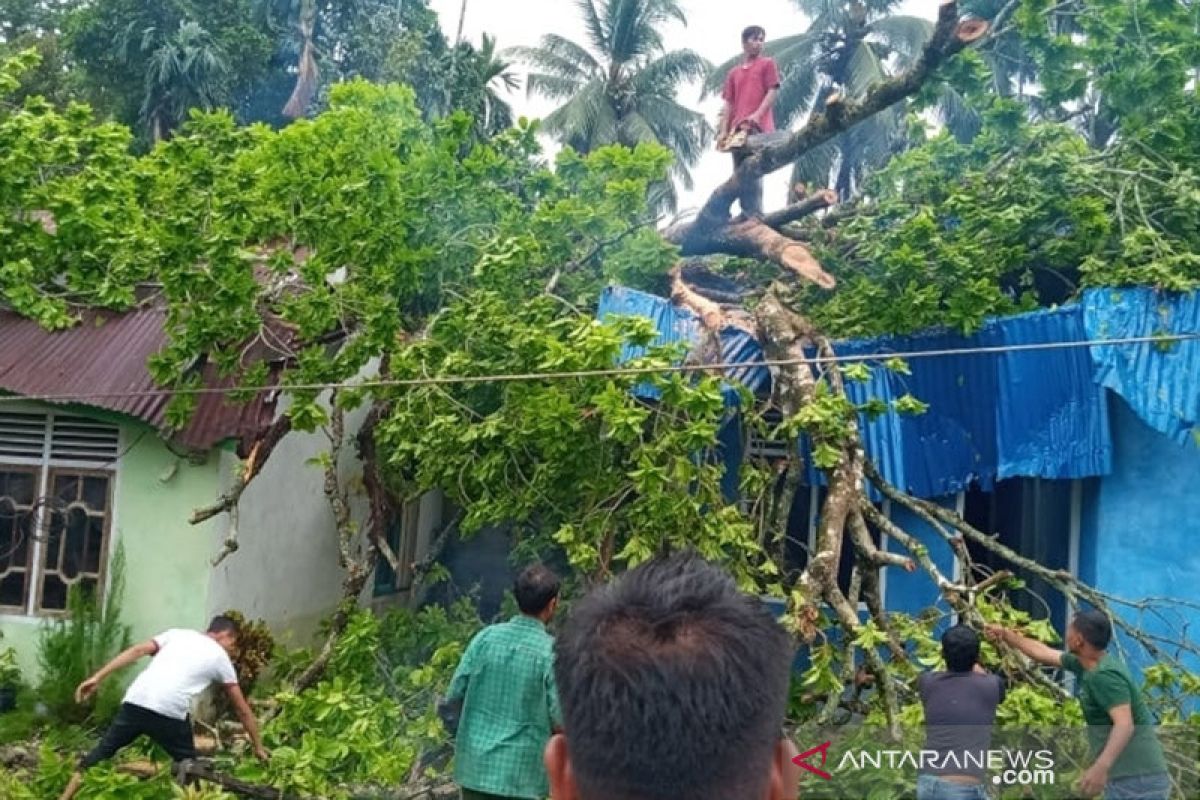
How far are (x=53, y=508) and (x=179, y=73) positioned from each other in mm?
12340

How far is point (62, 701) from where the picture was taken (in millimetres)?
7453

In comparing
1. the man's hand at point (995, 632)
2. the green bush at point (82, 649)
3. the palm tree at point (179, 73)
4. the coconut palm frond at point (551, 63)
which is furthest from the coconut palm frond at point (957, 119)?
the green bush at point (82, 649)

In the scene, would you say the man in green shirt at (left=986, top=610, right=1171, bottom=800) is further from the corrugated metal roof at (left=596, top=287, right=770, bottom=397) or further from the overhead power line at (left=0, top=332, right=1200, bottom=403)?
the corrugated metal roof at (left=596, top=287, right=770, bottom=397)

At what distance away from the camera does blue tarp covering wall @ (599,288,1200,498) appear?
264 inches

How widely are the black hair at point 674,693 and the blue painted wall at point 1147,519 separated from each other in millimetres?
6327

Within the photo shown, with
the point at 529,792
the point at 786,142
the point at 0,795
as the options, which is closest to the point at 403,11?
the point at 786,142

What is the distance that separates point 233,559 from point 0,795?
2.49m

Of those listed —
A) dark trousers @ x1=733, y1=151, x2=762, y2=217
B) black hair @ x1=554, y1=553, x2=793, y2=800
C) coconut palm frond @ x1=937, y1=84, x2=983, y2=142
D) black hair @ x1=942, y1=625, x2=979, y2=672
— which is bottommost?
black hair @ x1=942, y1=625, x2=979, y2=672

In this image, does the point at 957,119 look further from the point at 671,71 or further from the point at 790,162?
the point at 790,162

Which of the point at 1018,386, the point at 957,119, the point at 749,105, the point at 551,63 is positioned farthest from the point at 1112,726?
the point at 551,63

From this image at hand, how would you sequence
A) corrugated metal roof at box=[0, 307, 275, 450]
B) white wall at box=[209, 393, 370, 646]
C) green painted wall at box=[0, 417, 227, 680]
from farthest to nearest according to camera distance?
white wall at box=[209, 393, 370, 646], green painted wall at box=[0, 417, 227, 680], corrugated metal roof at box=[0, 307, 275, 450]

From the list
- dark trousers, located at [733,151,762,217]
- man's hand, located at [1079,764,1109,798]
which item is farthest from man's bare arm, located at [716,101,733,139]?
man's hand, located at [1079,764,1109,798]

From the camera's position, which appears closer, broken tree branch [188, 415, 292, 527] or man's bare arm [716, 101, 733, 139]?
broken tree branch [188, 415, 292, 527]

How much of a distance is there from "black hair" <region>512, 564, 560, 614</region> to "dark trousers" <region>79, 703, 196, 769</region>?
238 cm
